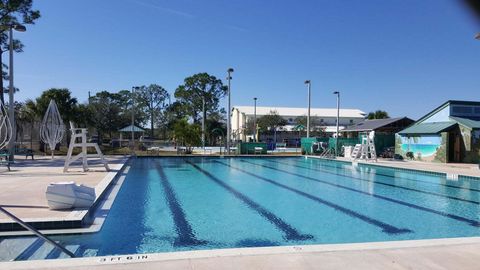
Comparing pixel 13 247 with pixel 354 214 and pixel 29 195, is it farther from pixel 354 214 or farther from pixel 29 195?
pixel 354 214

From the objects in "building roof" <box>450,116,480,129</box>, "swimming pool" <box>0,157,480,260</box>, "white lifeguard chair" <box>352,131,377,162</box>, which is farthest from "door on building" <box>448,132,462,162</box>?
"swimming pool" <box>0,157,480,260</box>

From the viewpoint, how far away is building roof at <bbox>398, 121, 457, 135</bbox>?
20.7 m

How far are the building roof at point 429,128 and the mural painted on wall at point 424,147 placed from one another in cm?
37

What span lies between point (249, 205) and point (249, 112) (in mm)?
56714

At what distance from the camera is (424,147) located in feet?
72.6

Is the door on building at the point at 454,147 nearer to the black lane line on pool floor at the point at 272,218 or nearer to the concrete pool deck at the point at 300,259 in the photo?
the black lane line on pool floor at the point at 272,218

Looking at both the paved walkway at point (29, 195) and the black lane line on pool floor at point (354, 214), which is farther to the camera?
the black lane line on pool floor at point (354, 214)

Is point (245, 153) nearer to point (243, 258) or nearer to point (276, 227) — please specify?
point (276, 227)

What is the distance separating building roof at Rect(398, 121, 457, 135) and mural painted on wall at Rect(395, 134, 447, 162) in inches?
14.6

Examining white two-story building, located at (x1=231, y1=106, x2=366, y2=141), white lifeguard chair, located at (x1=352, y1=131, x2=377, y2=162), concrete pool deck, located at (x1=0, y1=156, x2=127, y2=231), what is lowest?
concrete pool deck, located at (x1=0, y1=156, x2=127, y2=231)

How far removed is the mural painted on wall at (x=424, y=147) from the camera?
20759 mm

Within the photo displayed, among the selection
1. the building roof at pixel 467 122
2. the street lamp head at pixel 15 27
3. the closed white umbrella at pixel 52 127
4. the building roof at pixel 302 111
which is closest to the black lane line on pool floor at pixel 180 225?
the street lamp head at pixel 15 27

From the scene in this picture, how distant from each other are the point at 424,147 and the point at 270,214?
17.3 m

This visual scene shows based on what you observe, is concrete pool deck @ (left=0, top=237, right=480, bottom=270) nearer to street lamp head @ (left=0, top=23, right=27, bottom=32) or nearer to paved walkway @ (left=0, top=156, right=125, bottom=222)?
paved walkway @ (left=0, top=156, right=125, bottom=222)
